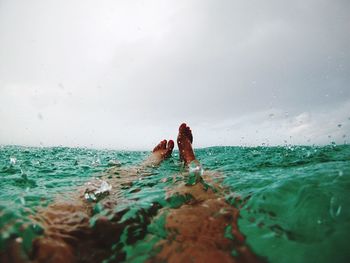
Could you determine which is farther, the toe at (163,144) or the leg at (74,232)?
the toe at (163,144)

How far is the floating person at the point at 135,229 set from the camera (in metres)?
2.04

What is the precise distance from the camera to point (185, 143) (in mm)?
6445

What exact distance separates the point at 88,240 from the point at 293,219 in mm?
2584

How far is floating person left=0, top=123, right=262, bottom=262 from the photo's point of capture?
80.2 inches

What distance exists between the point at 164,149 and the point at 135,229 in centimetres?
550

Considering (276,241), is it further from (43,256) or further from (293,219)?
(43,256)

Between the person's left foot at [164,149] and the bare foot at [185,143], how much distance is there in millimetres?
1380

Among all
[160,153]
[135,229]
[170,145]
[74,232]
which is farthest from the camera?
[170,145]

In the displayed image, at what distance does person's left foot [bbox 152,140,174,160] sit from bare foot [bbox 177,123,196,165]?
54.3 inches

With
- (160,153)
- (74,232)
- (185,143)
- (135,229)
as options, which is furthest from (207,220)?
(160,153)

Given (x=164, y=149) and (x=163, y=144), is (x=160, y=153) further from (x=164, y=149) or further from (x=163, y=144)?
(x=163, y=144)

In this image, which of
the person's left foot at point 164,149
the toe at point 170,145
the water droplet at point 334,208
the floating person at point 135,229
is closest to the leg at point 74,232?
the floating person at point 135,229

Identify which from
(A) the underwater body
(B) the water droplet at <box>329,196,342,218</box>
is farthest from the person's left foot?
(B) the water droplet at <box>329,196,342,218</box>

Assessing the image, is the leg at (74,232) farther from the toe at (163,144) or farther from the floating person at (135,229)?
the toe at (163,144)
